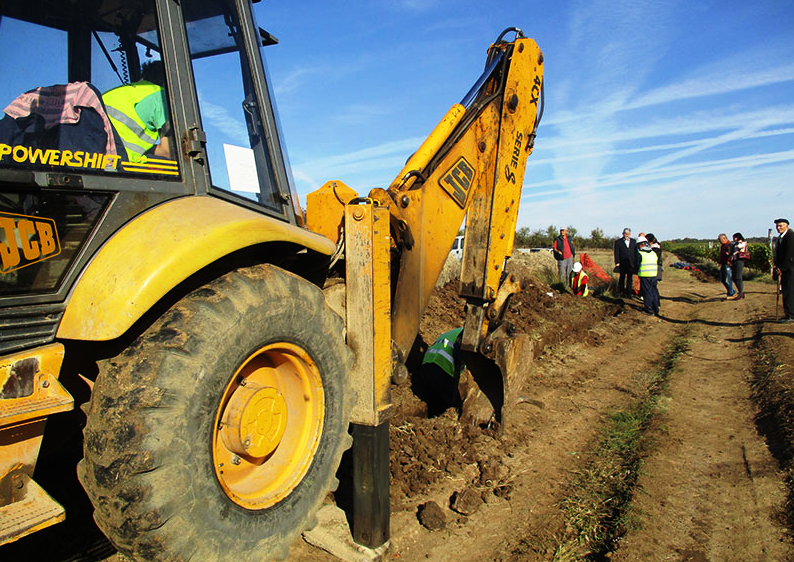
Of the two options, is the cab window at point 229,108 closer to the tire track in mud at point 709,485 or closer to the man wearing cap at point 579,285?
the tire track in mud at point 709,485

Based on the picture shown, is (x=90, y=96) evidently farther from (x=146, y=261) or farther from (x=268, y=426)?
(x=268, y=426)

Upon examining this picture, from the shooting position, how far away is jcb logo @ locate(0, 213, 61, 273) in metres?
1.60

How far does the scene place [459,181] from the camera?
3674mm

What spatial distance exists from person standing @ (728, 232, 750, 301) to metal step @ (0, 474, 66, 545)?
14793mm

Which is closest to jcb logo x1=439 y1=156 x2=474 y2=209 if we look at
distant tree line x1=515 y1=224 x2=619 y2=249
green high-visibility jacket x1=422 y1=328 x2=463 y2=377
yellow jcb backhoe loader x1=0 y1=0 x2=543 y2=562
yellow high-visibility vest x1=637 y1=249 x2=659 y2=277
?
yellow jcb backhoe loader x1=0 y1=0 x2=543 y2=562

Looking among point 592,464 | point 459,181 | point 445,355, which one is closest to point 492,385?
point 445,355

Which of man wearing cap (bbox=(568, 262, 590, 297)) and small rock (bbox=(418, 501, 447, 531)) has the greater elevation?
man wearing cap (bbox=(568, 262, 590, 297))

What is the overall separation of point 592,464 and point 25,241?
3.85 m

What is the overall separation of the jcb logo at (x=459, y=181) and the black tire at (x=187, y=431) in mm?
1639

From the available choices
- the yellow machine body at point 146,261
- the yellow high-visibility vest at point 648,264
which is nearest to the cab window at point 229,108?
the yellow machine body at point 146,261

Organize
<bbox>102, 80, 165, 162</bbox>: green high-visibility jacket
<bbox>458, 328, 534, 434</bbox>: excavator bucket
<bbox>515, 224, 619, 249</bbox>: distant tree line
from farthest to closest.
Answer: <bbox>515, 224, 619, 249</bbox>: distant tree line → <bbox>458, 328, 534, 434</bbox>: excavator bucket → <bbox>102, 80, 165, 162</bbox>: green high-visibility jacket

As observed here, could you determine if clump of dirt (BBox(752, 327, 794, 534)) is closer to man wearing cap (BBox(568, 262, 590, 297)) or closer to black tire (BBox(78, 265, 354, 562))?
black tire (BBox(78, 265, 354, 562))

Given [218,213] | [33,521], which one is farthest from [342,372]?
[33,521]

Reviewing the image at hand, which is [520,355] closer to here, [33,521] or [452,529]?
[452,529]
